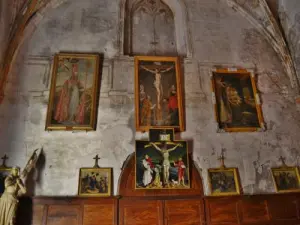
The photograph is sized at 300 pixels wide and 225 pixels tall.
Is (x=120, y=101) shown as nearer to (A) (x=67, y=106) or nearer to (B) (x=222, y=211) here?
(A) (x=67, y=106)

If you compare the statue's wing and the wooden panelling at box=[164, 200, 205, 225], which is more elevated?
the statue's wing

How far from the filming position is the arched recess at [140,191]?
6.51m

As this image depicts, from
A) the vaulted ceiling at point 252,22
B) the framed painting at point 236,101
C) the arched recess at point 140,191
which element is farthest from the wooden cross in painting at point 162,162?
the vaulted ceiling at point 252,22

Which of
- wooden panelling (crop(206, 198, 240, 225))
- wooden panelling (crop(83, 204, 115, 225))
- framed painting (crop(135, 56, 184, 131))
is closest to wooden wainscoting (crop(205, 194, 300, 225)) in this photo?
wooden panelling (crop(206, 198, 240, 225))

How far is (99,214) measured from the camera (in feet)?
20.4

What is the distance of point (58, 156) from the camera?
6.62 metres

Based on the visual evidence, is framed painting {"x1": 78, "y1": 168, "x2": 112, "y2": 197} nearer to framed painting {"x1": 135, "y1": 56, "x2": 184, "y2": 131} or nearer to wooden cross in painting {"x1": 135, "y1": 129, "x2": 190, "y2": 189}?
wooden cross in painting {"x1": 135, "y1": 129, "x2": 190, "y2": 189}

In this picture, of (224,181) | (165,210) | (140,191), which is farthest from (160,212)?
(224,181)

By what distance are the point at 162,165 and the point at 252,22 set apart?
18.0ft

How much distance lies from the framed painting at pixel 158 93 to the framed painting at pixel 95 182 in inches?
52.7

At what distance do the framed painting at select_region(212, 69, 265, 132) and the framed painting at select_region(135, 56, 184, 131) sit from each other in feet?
3.42

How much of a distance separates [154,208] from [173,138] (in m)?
1.65

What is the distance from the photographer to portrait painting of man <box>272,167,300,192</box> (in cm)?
696

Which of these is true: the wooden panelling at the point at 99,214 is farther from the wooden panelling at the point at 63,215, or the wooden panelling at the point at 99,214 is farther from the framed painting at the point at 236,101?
the framed painting at the point at 236,101
